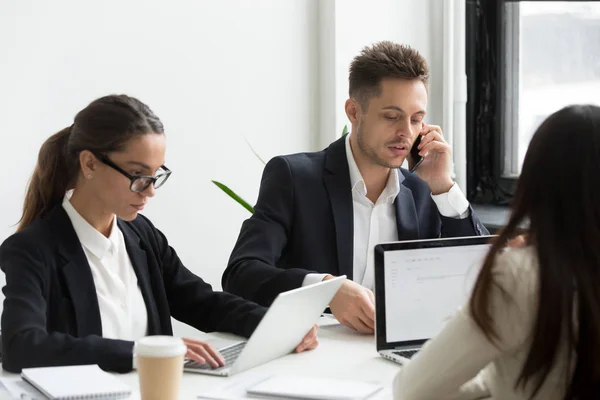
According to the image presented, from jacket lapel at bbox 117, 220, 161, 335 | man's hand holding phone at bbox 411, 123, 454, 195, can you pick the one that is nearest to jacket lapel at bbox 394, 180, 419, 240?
man's hand holding phone at bbox 411, 123, 454, 195

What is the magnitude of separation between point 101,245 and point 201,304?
31 centimetres

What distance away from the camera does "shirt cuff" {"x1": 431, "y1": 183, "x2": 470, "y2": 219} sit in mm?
2648

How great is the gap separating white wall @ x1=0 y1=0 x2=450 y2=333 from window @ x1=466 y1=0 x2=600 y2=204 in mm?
216

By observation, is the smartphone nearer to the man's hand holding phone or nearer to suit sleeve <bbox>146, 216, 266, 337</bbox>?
the man's hand holding phone

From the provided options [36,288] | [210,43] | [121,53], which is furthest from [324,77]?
[36,288]

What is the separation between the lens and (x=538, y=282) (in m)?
1.27

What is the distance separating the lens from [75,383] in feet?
5.37

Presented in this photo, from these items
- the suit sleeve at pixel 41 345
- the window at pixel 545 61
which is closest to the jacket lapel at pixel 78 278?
the suit sleeve at pixel 41 345

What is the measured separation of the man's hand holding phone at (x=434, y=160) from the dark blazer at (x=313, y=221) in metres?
0.06

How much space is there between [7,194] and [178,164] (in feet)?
2.19

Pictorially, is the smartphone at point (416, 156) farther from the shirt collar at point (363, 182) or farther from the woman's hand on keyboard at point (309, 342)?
the woman's hand on keyboard at point (309, 342)

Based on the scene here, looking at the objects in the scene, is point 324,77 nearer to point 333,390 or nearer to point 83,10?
point 83,10

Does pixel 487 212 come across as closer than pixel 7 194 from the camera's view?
No

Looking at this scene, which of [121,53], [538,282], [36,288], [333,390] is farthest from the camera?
[121,53]
